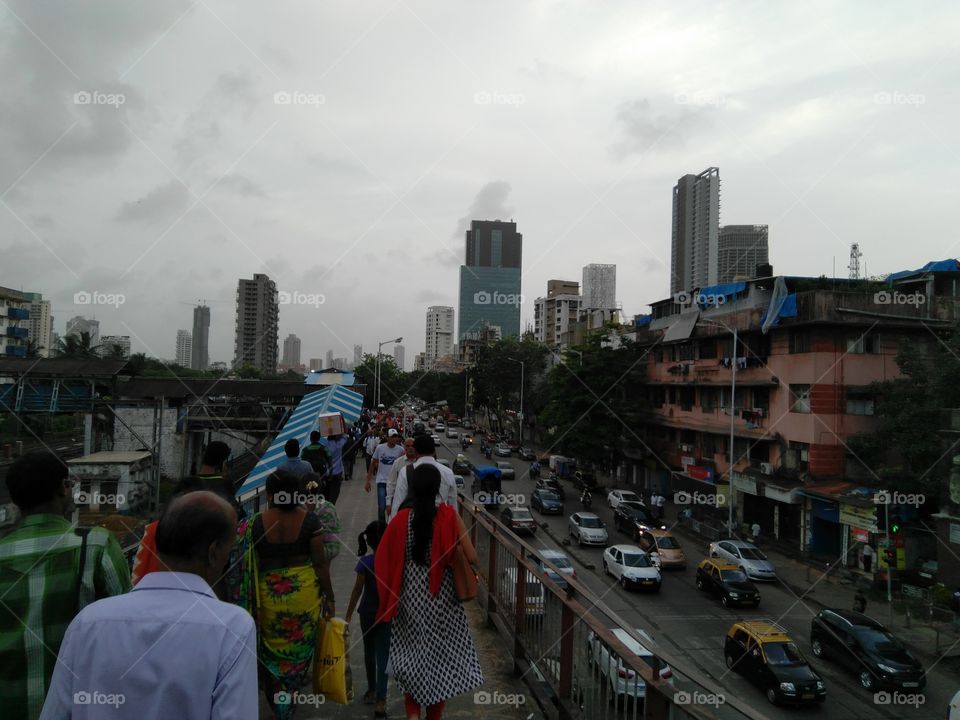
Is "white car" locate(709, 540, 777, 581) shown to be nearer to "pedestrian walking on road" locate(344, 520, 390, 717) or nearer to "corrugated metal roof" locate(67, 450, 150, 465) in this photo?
"pedestrian walking on road" locate(344, 520, 390, 717)

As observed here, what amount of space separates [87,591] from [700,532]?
2912cm

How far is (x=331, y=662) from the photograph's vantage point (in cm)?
351

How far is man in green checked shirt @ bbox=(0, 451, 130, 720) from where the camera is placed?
2301mm

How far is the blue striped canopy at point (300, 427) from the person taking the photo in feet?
23.2

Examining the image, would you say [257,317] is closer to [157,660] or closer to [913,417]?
[913,417]

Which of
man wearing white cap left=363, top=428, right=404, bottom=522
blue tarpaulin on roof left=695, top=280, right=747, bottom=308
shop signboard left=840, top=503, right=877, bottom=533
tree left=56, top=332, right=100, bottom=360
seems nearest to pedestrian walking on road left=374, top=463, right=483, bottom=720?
man wearing white cap left=363, top=428, right=404, bottom=522

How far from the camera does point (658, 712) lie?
2.47 meters

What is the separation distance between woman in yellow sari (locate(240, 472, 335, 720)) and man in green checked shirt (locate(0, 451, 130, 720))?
89cm

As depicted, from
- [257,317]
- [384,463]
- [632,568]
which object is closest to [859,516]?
[632,568]

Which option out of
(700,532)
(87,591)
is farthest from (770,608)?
(87,591)

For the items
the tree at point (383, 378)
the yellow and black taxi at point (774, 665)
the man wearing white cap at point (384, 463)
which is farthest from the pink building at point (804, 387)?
the tree at point (383, 378)

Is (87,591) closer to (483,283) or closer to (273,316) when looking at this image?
(273,316)

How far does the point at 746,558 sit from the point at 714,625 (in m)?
5.80

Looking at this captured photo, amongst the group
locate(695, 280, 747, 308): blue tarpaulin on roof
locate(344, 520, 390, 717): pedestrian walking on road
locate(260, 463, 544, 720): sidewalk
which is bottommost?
locate(260, 463, 544, 720): sidewalk
